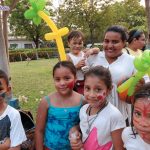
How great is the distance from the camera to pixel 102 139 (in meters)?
2.21

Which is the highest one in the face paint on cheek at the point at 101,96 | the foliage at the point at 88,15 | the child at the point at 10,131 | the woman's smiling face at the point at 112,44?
the foliage at the point at 88,15

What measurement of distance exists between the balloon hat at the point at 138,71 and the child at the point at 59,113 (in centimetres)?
36

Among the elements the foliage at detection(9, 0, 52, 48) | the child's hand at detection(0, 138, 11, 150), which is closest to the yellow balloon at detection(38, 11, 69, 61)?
the child's hand at detection(0, 138, 11, 150)

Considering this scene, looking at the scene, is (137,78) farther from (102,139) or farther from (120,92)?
(102,139)

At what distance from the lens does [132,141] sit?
197cm

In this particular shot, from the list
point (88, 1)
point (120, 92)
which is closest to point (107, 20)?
point (88, 1)

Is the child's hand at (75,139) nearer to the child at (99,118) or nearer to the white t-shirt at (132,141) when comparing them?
the child at (99,118)

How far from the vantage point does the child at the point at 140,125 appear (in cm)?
183

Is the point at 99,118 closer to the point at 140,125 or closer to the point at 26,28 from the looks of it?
the point at 140,125

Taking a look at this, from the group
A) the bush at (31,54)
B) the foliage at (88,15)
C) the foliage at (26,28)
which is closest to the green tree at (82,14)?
the foliage at (88,15)

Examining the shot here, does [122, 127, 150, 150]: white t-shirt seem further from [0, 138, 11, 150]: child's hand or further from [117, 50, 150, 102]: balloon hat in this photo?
[0, 138, 11, 150]: child's hand

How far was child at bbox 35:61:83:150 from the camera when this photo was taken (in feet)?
8.05

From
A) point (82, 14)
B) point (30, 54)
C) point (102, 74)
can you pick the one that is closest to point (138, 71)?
point (102, 74)

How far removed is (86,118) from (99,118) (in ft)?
0.34
